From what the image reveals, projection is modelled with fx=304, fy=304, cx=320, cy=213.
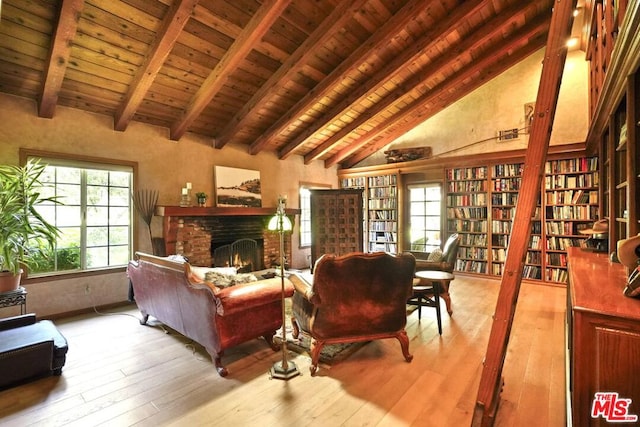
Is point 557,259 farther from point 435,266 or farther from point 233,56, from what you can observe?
point 233,56

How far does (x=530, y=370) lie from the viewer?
246 centimetres

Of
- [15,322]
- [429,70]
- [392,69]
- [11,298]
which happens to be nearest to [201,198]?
[11,298]

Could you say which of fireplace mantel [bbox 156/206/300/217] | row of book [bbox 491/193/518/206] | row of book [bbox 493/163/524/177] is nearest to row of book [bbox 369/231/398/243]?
row of book [bbox 491/193/518/206]

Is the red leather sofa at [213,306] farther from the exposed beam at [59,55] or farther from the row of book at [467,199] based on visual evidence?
the row of book at [467,199]

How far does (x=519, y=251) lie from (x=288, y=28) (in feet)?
11.6

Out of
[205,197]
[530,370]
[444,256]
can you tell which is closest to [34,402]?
[205,197]

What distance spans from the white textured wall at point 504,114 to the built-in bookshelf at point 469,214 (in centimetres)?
52

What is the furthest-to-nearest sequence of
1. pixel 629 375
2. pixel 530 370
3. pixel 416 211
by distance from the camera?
pixel 416 211 → pixel 530 370 → pixel 629 375

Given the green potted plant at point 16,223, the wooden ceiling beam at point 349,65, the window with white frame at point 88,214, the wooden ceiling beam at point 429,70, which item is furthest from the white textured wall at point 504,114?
the green potted plant at point 16,223

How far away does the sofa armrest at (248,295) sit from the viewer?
93.1 inches

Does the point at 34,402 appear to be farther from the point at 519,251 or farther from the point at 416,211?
the point at 416,211

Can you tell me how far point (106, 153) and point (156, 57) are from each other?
1.62 m

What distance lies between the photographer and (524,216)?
74.2 inches

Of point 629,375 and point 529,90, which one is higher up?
point 529,90
